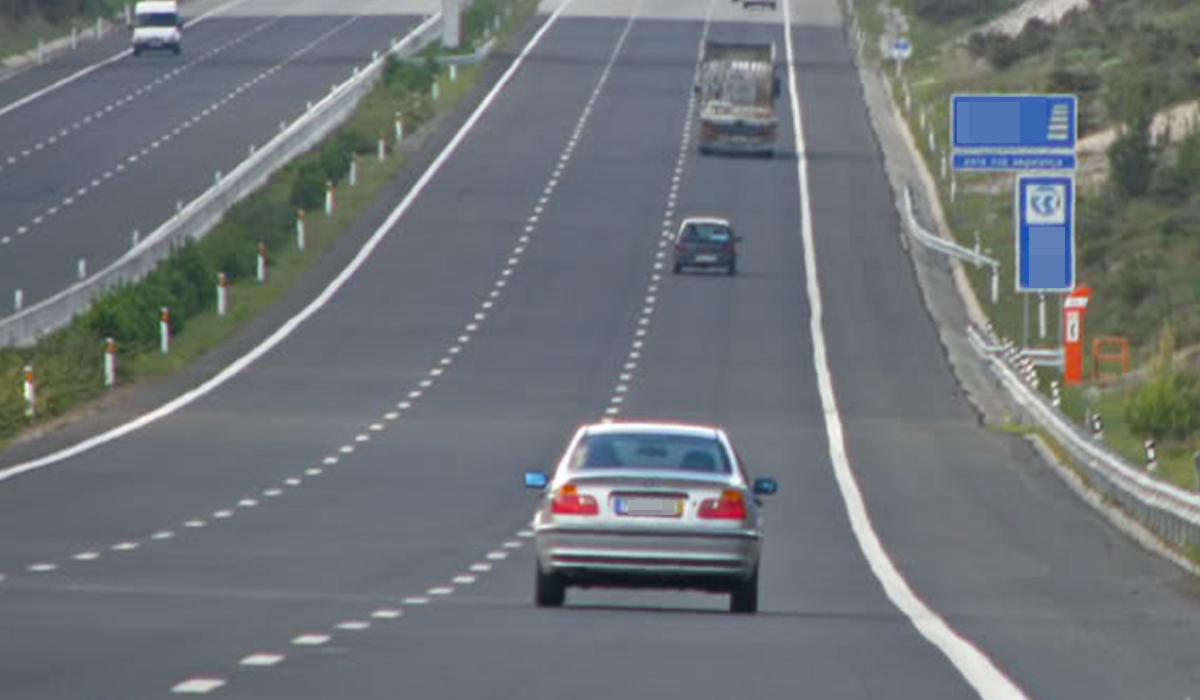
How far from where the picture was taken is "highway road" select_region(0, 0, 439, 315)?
6406cm

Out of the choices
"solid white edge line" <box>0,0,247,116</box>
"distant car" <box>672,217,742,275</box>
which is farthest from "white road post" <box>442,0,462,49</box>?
"distant car" <box>672,217,742,275</box>

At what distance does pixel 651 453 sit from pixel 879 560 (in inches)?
232

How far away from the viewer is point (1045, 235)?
4694 centimetres

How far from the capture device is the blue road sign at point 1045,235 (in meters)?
46.9

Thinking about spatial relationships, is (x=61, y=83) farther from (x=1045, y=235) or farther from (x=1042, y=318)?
(x=1045, y=235)

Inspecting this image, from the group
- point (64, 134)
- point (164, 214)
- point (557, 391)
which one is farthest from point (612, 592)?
point (64, 134)

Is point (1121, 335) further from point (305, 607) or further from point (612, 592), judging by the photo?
point (305, 607)

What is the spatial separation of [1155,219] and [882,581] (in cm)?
4472

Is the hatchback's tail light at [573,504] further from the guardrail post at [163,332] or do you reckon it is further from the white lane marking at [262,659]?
the guardrail post at [163,332]

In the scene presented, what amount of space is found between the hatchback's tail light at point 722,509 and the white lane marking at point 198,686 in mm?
5825

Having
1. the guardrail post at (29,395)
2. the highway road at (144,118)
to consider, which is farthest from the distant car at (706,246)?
the guardrail post at (29,395)

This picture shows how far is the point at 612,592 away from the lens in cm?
2245

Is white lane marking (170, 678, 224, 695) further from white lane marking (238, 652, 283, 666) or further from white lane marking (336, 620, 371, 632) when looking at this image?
white lane marking (336, 620, 371, 632)

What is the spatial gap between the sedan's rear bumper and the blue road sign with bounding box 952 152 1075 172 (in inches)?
1342
